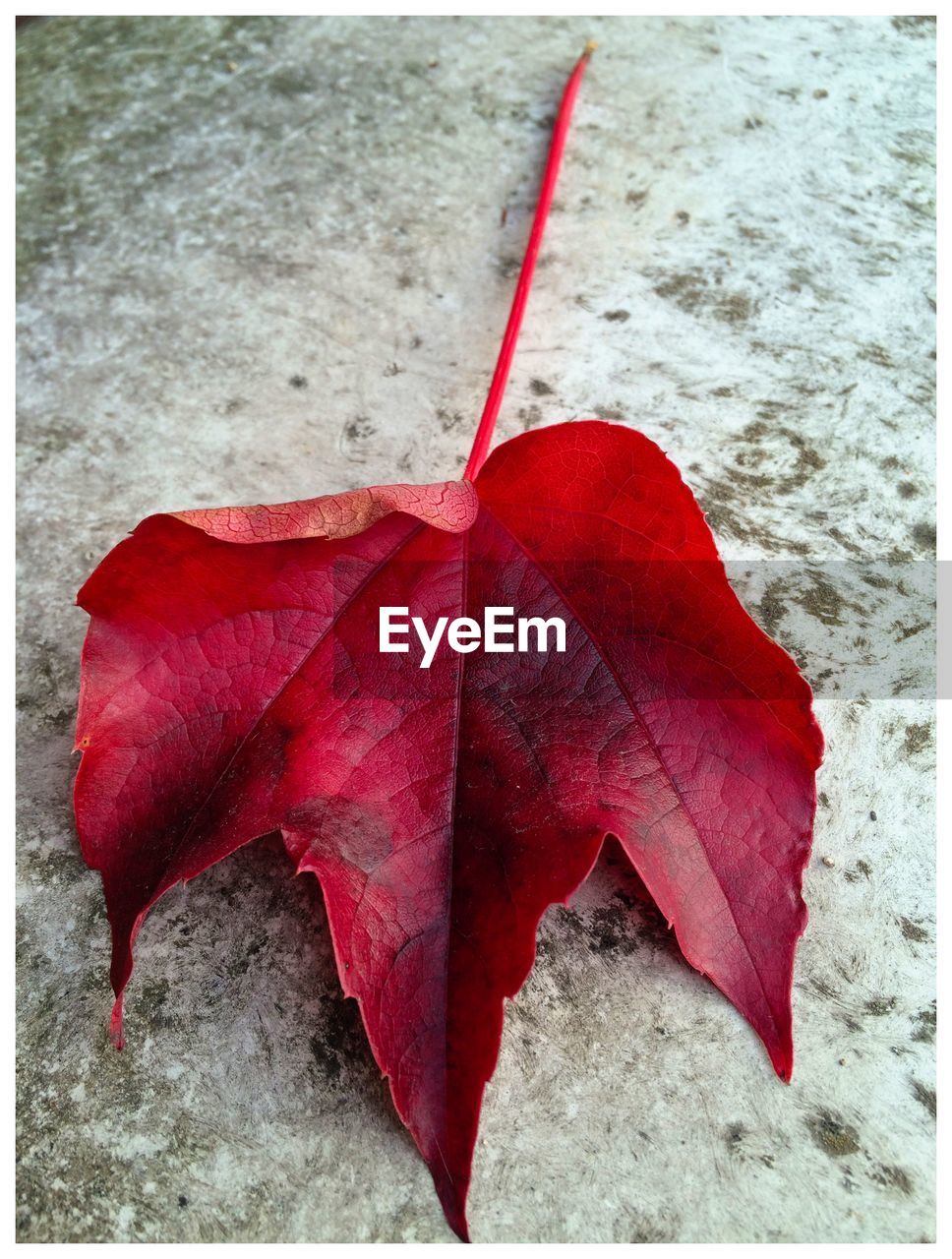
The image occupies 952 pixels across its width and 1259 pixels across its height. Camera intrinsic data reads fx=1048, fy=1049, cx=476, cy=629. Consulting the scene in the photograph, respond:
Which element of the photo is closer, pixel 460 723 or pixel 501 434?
pixel 460 723

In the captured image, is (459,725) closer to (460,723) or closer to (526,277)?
(460,723)

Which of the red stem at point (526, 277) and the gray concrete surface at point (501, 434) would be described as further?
the red stem at point (526, 277)

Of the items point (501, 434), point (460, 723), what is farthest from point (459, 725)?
point (501, 434)

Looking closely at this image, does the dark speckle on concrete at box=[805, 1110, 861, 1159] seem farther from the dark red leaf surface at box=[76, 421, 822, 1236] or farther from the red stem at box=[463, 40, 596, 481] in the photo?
the red stem at box=[463, 40, 596, 481]

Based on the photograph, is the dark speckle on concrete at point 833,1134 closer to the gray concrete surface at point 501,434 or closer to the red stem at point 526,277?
the gray concrete surface at point 501,434

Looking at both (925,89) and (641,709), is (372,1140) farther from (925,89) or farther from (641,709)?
(925,89)

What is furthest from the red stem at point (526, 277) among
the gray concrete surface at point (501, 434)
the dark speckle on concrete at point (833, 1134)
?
the dark speckle on concrete at point (833, 1134)

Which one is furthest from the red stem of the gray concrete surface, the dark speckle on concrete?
the dark speckle on concrete

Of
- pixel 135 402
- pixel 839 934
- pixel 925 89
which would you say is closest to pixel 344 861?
pixel 839 934
